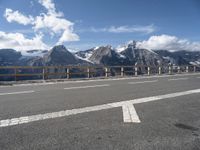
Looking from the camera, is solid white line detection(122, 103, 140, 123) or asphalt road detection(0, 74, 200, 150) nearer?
asphalt road detection(0, 74, 200, 150)

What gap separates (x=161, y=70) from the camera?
1277 inches

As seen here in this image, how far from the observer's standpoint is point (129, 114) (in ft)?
21.7

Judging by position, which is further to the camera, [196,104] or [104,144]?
[196,104]

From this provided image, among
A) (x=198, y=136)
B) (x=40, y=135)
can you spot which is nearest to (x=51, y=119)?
(x=40, y=135)

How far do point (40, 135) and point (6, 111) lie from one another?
239cm

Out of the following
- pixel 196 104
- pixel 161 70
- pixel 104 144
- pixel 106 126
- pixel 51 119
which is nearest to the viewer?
pixel 104 144

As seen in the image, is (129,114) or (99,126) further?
(129,114)

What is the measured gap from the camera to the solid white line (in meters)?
6.02

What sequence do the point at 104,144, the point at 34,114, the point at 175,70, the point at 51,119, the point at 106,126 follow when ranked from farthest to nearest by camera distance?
the point at 175,70, the point at 34,114, the point at 51,119, the point at 106,126, the point at 104,144

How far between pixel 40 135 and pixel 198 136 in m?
3.03

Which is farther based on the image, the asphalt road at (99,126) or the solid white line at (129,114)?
the solid white line at (129,114)

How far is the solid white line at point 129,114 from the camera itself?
6016mm

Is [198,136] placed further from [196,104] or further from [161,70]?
[161,70]

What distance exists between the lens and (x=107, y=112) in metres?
6.83
